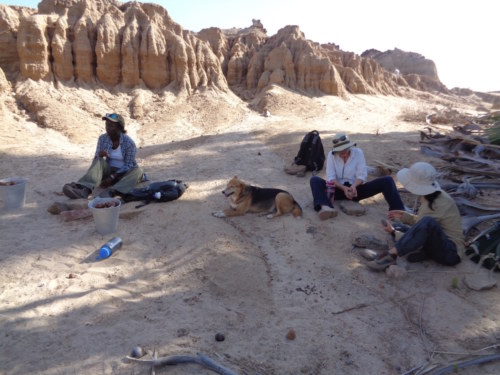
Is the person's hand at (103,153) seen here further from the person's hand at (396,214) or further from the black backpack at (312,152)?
the person's hand at (396,214)

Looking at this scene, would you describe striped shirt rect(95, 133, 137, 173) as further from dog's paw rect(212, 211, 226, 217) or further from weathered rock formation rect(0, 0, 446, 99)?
weathered rock formation rect(0, 0, 446, 99)

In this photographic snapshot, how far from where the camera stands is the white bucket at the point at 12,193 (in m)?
5.32

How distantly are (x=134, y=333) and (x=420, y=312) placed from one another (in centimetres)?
288

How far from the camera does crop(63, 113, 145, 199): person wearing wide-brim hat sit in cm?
589

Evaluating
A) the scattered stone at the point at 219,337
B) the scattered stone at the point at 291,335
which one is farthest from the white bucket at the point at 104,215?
the scattered stone at the point at 291,335

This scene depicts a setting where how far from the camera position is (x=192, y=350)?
2.91 metres

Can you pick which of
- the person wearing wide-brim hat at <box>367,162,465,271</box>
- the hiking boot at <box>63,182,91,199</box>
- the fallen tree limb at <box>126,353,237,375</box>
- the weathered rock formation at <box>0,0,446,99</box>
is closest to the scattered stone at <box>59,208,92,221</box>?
the hiking boot at <box>63,182,91,199</box>

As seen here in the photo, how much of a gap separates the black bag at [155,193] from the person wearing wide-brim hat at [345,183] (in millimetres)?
2430

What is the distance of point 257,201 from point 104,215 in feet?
7.80

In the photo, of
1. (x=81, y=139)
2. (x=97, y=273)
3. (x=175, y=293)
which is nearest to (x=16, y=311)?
(x=97, y=273)

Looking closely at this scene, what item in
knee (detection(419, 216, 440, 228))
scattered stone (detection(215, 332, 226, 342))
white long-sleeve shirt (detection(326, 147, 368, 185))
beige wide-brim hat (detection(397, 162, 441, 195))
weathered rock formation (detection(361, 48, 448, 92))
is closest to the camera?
scattered stone (detection(215, 332, 226, 342))

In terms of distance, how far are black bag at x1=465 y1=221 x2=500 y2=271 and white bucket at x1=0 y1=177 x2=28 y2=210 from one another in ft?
21.9

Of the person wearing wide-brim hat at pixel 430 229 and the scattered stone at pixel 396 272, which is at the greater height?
the person wearing wide-brim hat at pixel 430 229

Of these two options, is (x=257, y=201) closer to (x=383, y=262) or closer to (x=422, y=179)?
(x=383, y=262)
